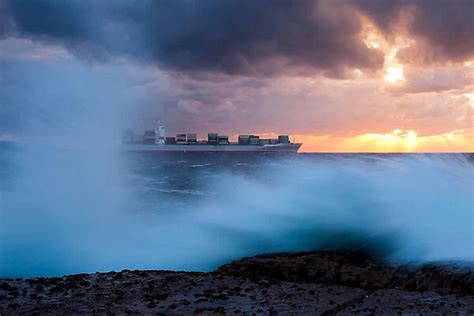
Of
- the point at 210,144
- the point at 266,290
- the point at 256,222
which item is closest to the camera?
the point at 266,290

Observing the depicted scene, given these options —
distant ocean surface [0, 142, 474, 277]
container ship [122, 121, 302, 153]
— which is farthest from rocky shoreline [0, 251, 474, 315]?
container ship [122, 121, 302, 153]

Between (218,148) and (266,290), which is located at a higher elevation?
(218,148)

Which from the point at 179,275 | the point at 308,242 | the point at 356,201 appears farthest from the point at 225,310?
the point at 356,201

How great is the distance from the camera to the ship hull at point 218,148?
104 m

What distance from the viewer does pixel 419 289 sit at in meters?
7.68

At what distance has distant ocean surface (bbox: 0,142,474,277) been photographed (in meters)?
11.4

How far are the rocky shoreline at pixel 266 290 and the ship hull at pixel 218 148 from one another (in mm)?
92676

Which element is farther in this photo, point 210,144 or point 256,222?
point 210,144

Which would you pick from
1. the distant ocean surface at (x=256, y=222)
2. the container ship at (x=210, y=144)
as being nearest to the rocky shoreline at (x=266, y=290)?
the distant ocean surface at (x=256, y=222)

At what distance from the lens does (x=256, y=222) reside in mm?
14531

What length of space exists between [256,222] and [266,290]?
293 inches

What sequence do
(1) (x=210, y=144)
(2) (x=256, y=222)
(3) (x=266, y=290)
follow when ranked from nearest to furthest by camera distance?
(3) (x=266, y=290), (2) (x=256, y=222), (1) (x=210, y=144)

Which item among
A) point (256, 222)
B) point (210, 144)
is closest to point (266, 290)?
point (256, 222)

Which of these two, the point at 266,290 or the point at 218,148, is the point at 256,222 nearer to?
the point at 266,290
